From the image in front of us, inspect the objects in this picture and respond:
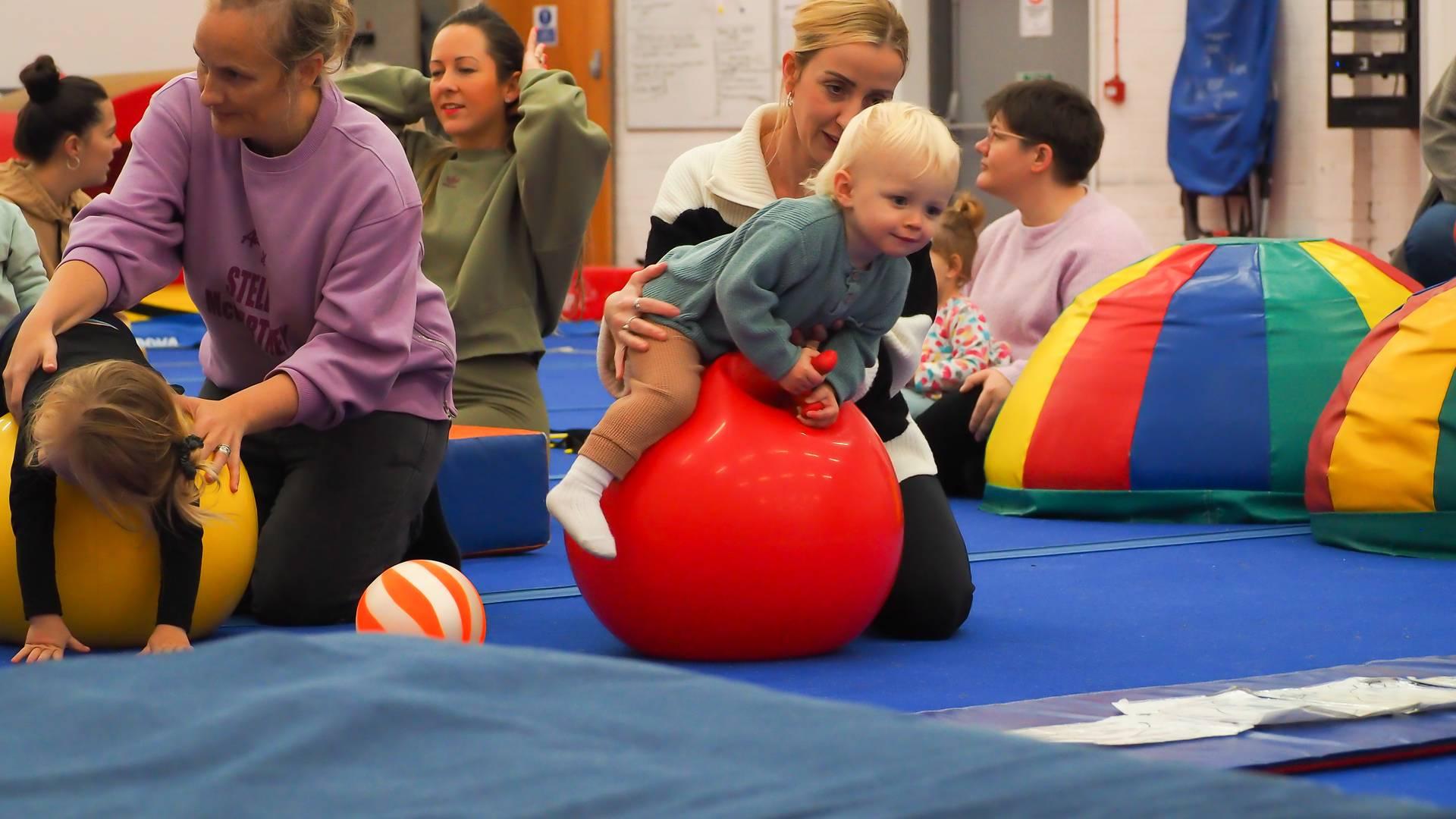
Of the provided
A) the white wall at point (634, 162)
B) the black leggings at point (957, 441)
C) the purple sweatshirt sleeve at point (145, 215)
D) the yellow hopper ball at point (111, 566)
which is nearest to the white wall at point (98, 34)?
the white wall at point (634, 162)

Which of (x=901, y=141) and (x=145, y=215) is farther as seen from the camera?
(x=145, y=215)

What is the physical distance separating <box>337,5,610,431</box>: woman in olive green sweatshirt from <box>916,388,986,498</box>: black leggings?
1159mm

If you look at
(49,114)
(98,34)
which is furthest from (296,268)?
(98,34)

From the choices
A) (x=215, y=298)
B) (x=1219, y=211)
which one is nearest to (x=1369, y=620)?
(x=215, y=298)

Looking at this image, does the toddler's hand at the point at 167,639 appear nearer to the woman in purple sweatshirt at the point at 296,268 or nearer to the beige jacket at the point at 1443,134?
the woman in purple sweatshirt at the point at 296,268

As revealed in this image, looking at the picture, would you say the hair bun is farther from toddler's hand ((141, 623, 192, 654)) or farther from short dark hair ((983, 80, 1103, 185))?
toddler's hand ((141, 623, 192, 654))

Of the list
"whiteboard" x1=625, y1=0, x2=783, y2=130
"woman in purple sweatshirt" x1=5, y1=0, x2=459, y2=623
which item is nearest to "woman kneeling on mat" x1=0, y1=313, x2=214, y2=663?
"woman in purple sweatshirt" x1=5, y1=0, x2=459, y2=623

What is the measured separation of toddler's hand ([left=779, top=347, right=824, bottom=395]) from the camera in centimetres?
258

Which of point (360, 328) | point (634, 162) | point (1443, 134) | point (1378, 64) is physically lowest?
point (360, 328)

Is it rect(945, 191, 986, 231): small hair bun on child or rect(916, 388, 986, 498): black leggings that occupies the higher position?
rect(945, 191, 986, 231): small hair bun on child

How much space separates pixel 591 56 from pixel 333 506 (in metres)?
8.85

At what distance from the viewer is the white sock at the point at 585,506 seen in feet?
Answer: 8.23

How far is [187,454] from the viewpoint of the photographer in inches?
100

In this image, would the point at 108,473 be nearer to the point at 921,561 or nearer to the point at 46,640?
the point at 46,640
